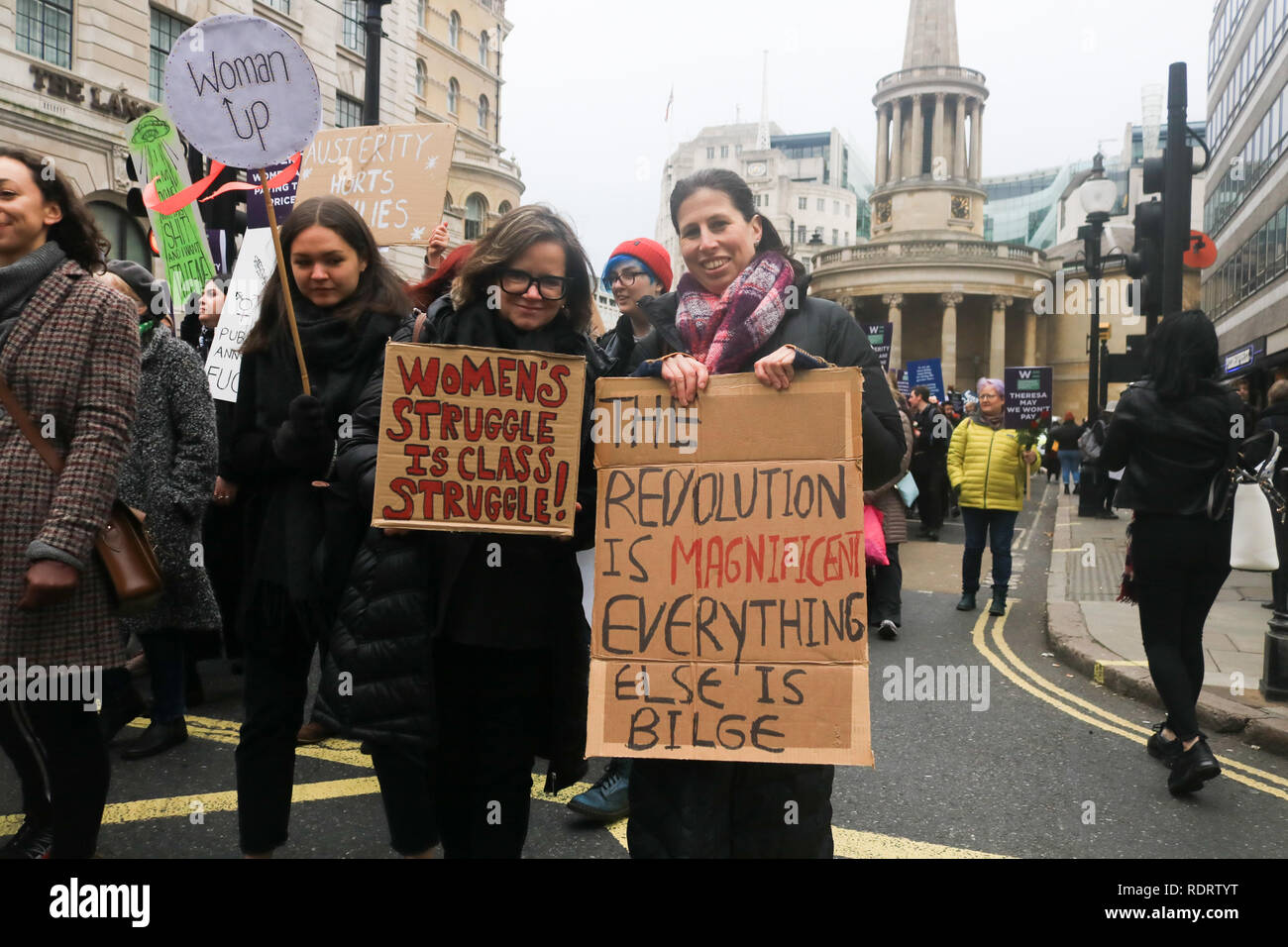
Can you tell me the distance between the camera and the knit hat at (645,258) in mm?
4645

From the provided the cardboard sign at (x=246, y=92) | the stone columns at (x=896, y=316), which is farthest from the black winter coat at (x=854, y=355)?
the stone columns at (x=896, y=316)

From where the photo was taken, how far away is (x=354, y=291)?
3.11 metres

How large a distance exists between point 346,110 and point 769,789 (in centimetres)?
2882

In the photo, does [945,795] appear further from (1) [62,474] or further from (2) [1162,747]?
(1) [62,474]

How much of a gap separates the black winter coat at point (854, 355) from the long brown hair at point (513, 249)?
27 cm

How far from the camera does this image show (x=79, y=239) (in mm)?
3156

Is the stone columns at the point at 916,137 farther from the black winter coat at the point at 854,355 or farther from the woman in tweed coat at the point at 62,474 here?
the woman in tweed coat at the point at 62,474

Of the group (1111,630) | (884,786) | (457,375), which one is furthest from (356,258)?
(1111,630)

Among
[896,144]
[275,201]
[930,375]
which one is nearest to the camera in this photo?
[275,201]

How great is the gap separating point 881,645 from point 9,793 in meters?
5.44

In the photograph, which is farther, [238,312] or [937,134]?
[937,134]

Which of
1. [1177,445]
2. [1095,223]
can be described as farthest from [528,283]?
[1095,223]

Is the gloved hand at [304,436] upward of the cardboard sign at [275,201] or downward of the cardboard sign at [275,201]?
downward
